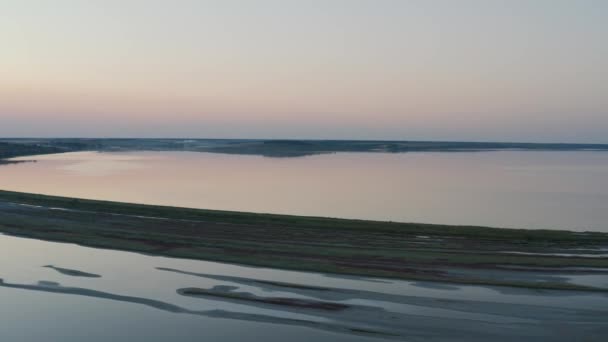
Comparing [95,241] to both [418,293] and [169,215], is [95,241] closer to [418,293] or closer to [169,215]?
[169,215]

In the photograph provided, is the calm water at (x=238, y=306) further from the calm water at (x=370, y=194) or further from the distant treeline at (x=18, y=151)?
the distant treeline at (x=18, y=151)

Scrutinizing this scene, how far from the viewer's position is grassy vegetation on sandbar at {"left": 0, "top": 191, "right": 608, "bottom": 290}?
15.0 m

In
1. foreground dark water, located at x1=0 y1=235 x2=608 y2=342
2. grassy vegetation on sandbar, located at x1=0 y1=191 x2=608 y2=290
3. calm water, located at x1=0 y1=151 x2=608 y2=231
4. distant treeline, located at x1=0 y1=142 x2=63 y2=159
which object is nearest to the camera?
foreground dark water, located at x1=0 y1=235 x2=608 y2=342

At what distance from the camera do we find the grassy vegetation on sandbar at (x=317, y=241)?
1505 centimetres

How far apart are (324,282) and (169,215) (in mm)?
12139

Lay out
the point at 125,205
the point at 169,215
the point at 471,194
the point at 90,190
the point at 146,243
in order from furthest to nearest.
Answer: the point at 90,190, the point at 471,194, the point at 125,205, the point at 169,215, the point at 146,243

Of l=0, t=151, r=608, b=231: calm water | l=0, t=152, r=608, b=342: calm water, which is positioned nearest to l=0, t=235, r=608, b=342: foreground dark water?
l=0, t=152, r=608, b=342: calm water

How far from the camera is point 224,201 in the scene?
30.8 metres

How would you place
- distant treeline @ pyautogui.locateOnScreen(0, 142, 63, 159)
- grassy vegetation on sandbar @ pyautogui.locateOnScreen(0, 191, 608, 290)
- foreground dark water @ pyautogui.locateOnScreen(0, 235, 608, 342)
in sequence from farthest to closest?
distant treeline @ pyautogui.locateOnScreen(0, 142, 63, 159), grassy vegetation on sandbar @ pyautogui.locateOnScreen(0, 191, 608, 290), foreground dark water @ pyautogui.locateOnScreen(0, 235, 608, 342)

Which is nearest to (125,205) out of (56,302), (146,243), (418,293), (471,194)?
(146,243)

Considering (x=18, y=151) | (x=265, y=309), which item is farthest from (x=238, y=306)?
(x=18, y=151)

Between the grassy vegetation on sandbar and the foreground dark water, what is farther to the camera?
the grassy vegetation on sandbar

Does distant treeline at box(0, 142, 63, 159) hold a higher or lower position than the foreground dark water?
higher

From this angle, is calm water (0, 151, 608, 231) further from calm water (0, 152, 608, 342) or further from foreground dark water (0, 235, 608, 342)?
foreground dark water (0, 235, 608, 342)
